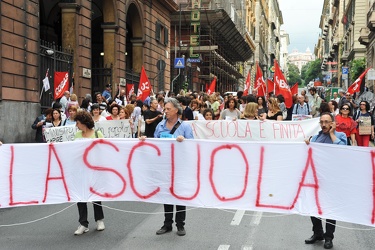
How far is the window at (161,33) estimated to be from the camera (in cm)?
2922

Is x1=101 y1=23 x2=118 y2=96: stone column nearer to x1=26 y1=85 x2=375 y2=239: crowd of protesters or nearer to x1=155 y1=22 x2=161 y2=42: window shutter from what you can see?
x1=155 y1=22 x2=161 y2=42: window shutter

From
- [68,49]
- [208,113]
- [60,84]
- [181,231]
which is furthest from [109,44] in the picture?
[181,231]

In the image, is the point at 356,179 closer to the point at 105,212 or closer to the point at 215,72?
the point at 105,212

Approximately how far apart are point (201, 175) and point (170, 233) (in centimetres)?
81

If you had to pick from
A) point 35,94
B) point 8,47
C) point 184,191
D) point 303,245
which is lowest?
point 303,245

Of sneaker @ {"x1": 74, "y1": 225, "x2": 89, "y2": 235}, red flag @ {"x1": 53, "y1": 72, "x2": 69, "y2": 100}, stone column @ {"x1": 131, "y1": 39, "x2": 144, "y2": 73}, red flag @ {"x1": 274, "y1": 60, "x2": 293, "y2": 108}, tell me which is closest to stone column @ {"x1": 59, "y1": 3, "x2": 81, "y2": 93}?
red flag @ {"x1": 53, "y1": 72, "x2": 69, "y2": 100}

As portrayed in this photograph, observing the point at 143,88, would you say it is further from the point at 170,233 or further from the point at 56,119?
the point at 170,233

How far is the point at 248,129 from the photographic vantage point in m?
11.7

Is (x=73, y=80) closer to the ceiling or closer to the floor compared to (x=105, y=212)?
closer to the ceiling

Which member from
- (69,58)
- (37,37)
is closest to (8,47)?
(37,37)

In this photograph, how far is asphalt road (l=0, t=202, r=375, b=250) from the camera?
5.88m

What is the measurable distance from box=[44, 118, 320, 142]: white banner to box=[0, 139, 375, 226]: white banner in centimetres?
468

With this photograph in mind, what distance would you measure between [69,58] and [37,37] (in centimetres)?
288

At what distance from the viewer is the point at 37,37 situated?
16.0 metres
